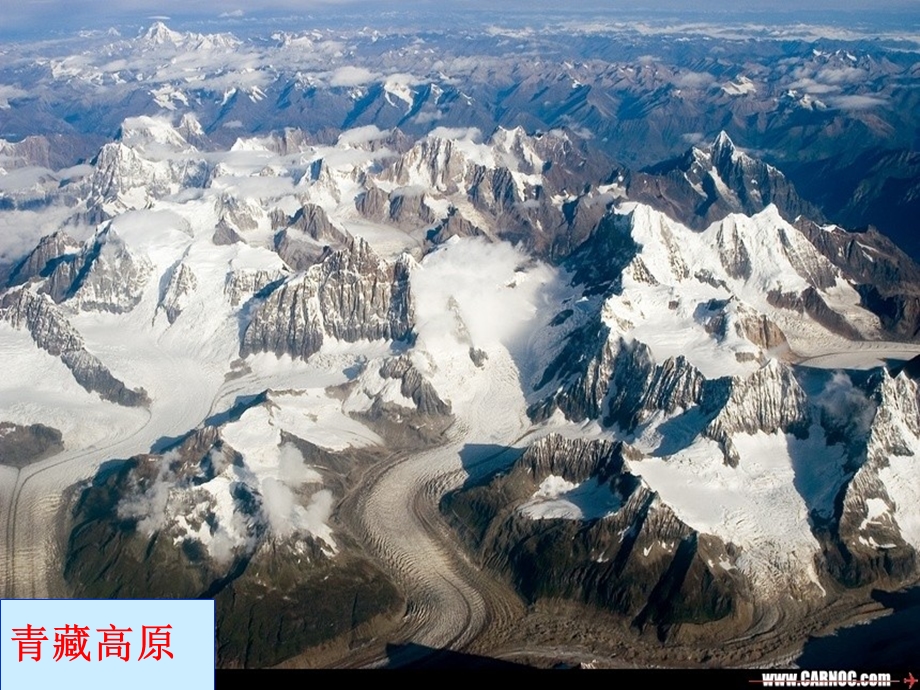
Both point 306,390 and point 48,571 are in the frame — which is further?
point 306,390

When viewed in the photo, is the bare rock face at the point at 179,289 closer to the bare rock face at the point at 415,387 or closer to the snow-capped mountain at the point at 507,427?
the snow-capped mountain at the point at 507,427

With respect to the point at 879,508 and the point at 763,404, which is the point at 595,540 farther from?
the point at 879,508

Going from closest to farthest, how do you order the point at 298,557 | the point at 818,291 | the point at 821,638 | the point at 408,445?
the point at 821,638 → the point at 298,557 → the point at 408,445 → the point at 818,291

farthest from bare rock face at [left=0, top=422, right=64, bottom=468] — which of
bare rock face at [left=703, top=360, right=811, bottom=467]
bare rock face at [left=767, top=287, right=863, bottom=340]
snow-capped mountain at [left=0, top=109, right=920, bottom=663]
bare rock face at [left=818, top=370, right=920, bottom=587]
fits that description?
bare rock face at [left=767, top=287, right=863, bottom=340]

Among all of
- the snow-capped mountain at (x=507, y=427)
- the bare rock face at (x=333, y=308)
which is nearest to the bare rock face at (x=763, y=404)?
the snow-capped mountain at (x=507, y=427)

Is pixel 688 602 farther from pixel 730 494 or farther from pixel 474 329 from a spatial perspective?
pixel 474 329

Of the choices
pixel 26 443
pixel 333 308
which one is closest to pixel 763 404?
pixel 333 308

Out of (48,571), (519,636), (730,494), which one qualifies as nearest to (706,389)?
(730,494)
